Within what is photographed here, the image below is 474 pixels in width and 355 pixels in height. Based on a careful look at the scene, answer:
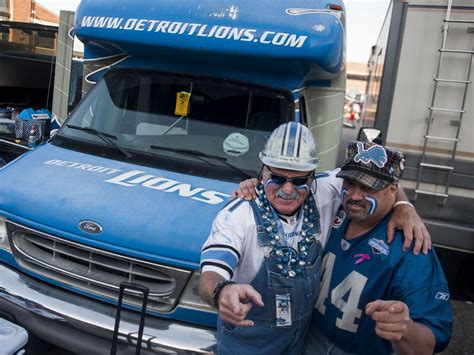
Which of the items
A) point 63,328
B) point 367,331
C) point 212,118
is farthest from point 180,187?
point 367,331

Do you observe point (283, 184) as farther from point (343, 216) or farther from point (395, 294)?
point (395, 294)

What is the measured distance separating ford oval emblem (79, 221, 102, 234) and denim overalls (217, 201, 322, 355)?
95 cm

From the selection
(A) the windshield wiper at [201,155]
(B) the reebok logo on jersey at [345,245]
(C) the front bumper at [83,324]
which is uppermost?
(A) the windshield wiper at [201,155]

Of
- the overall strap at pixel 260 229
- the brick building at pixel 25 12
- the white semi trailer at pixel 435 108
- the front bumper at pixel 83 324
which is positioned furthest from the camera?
the brick building at pixel 25 12

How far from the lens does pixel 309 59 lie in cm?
327

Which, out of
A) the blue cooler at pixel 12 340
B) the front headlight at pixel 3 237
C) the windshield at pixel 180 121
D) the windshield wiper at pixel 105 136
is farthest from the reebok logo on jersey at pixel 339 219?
the front headlight at pixel 3 237

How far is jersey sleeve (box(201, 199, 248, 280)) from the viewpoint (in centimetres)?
190

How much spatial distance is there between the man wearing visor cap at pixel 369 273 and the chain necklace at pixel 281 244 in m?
0.16

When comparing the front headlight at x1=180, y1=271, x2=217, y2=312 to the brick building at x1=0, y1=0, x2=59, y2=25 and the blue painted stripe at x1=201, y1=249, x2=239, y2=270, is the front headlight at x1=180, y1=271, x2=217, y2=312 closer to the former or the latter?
the blue painted stripe at x1=201, y1=249, x2=239, y2=270

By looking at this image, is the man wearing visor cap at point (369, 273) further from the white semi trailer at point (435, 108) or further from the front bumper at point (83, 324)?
the white semi trailer at point (435, 108)

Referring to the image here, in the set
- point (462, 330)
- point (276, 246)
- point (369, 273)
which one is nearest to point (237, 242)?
point (276, 246)

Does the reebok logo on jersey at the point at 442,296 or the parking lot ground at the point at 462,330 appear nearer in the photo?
the reebok logo on jersey at the point at 442,296

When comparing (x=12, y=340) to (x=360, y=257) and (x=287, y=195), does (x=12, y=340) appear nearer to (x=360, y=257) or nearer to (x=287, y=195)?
(x=287, y=195)

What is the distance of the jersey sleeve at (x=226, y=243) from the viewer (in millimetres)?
1901
